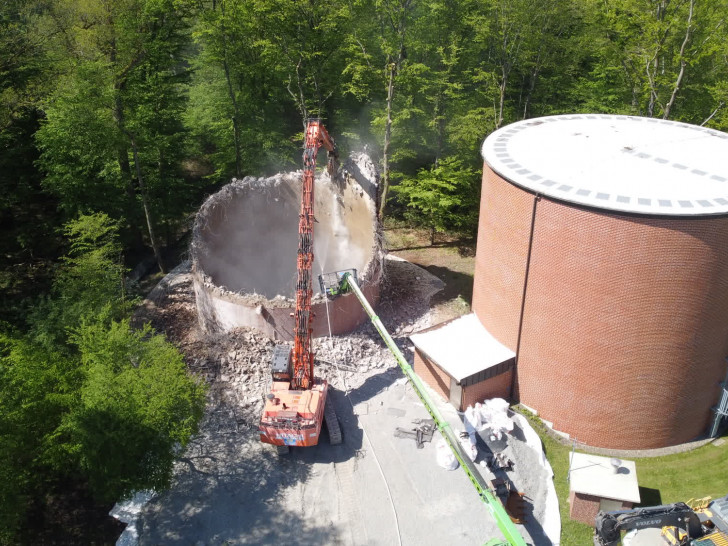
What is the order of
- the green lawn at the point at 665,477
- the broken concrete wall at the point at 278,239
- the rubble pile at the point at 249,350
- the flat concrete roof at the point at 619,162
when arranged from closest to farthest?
the flat concrete roof at the point at 619,162 < the green lawn at the point at 665,477 < the rubble pile at the point at 249,350 < the broken concrete wall at the point at 278,239

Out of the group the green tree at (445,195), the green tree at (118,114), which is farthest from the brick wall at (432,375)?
the green tree at (118,114)

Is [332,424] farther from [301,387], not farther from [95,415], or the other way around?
[95,415]

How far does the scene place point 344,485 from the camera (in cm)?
1852

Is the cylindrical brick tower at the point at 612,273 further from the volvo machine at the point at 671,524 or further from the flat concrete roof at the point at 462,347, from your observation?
the volvo machine at the point at 671,524

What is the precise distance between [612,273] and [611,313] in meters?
1.36

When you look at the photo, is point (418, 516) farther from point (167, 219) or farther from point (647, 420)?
point (167, 219)

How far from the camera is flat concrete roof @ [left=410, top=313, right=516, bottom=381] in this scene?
A: 68.0 feet

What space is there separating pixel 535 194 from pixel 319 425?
10021 millimetres

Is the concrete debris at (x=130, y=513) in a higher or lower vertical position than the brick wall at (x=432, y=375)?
lower

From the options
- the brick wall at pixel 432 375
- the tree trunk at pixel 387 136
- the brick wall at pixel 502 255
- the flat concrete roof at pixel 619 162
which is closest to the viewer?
the flat concrete roof at pixel 619 162

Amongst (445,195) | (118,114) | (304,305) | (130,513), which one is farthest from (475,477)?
A: (118,114)

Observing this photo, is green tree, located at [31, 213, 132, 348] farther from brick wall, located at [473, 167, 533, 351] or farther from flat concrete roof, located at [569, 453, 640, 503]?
flat concrete roof, located at [569, 453, 640, 503]

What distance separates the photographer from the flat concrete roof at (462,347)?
68.0 ft

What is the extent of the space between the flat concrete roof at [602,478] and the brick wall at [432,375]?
496 centimetres
